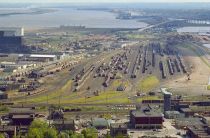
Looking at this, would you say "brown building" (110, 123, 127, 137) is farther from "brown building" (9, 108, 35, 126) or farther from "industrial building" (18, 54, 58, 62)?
"industrial building" (18, 54, 58, 62)

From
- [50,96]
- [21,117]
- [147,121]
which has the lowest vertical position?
[50,96]

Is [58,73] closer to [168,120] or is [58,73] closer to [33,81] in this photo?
[33,81]

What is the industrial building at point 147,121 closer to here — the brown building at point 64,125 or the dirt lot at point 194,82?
the brown building at point 64,125

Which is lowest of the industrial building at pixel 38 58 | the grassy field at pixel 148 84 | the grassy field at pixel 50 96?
the grassy field at pixel 50 96

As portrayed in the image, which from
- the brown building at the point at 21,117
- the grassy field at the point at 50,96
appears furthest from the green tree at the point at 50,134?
the grassy field at the point at 50,96

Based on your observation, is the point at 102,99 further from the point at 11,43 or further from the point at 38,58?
the point at 11,43

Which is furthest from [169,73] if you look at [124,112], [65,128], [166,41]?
[166,41]

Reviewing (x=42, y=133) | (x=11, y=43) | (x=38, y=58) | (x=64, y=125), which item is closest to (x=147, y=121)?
(x=64, y=125)

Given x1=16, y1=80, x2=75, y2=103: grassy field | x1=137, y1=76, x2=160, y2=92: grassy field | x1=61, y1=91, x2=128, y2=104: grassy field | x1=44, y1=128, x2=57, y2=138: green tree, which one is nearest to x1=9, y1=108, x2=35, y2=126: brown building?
x1=44, y1=128, x2=57, y2=138: green tree
